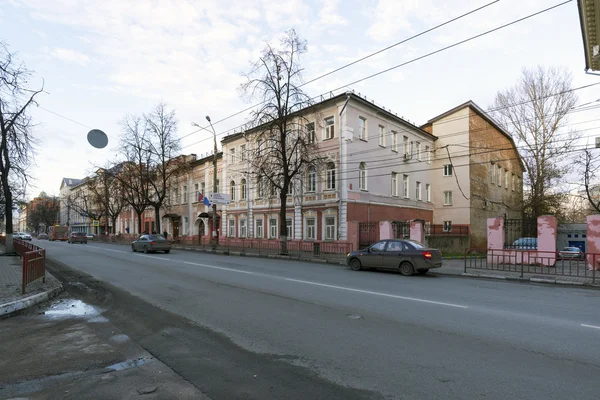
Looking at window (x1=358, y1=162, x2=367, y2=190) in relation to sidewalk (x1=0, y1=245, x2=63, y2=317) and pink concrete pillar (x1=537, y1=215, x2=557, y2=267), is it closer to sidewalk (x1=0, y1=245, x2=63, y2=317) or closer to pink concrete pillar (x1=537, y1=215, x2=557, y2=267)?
pink concrete pillar (x1=537, y1=215, x2=557, y2=267)

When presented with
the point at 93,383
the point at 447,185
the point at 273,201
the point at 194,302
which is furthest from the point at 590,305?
the point at 447,185

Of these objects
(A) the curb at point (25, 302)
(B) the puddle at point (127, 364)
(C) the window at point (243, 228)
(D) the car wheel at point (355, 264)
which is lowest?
(D) the car wheel at point (355, 264)

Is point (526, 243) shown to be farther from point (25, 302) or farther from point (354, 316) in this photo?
point (25, 302)

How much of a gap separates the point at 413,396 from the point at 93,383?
357 cm

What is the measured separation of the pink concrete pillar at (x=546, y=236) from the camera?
15.8 metres

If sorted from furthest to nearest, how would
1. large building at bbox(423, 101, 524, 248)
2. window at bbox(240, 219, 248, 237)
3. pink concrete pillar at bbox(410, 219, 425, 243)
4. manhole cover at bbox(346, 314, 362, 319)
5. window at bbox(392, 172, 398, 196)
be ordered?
1. window at bbox(240, 219, 248, 237)
2. large building at bbox(423, 101, 524, 248)
3. window at bbox(392, 172, 398, 196)
4. pink concrete pillar at bbox(410, 219, 425, 243)
5. manhole cover at bbox(346, 314, 362, 319)

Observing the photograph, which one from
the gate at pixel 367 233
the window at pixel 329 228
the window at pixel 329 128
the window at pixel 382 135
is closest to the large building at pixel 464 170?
the window at pixel 382 135

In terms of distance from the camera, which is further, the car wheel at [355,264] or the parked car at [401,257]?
the car wheel at [355,264]

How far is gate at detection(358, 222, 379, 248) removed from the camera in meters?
23.6

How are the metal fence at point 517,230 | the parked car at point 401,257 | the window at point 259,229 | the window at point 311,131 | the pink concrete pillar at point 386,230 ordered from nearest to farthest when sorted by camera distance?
the parked car at point 401,257 < the metal fence at point 517,230 < the pink concrete pillar at point 386,230 < the window at point 311,131 < the window at point 259,229

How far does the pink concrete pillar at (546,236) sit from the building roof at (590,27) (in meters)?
6.84

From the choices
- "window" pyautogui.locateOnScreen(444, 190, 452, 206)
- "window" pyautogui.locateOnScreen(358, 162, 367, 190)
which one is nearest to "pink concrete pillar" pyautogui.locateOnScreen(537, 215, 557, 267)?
"window" pyautogui.locateOnScreen(358, 162, 367, 190)

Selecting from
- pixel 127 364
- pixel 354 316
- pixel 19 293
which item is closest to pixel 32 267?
pixel 19 293

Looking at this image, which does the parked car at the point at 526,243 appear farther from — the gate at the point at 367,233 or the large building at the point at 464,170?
the large building at the point at 464,170
